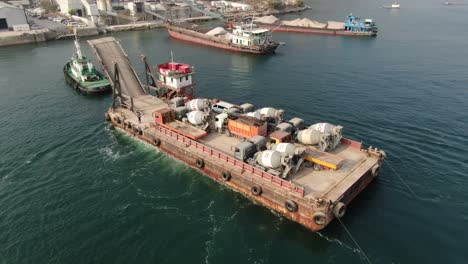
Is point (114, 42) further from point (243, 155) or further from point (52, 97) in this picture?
point (243, 155)

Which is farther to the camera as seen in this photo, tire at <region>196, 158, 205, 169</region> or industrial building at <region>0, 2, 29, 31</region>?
industrial building at <region>0, 2, 29, 31</region>

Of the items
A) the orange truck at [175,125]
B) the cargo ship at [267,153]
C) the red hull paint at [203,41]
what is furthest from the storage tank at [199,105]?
the red hull paint at [203,41]

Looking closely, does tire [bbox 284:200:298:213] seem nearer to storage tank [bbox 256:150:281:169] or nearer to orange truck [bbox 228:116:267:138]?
storage tank [bbox 256:150:281:169]

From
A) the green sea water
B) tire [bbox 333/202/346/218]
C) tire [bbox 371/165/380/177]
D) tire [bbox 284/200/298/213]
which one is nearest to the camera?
the green sea water

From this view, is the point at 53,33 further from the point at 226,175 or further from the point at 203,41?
the point at 226,175

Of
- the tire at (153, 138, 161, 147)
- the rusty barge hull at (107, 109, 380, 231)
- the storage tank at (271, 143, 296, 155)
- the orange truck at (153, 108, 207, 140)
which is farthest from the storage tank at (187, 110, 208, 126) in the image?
the storage tank at (271, 143, 296, 155)

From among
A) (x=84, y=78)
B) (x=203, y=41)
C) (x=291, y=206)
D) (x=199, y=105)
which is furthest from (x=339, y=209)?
(x=203, y=41)
